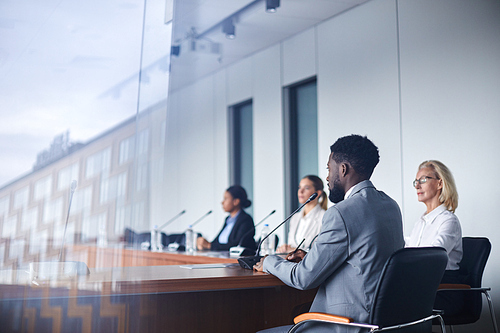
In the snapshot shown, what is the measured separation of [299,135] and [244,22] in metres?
1.47

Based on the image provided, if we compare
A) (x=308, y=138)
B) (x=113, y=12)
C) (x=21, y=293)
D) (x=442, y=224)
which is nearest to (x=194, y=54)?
(x=308, y=138)

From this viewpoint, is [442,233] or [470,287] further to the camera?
[442,233]

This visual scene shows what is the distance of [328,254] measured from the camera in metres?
1.94

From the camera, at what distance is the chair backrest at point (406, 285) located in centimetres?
179

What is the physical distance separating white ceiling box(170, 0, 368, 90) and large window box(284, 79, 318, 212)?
0.69 metres

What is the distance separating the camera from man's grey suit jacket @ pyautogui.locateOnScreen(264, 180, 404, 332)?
1919mm

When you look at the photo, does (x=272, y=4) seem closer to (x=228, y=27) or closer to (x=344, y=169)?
(x=228, y=27)

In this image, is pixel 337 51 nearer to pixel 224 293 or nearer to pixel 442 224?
pixel 442 224

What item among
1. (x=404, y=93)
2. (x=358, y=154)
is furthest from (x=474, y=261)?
(x=404, y=93)

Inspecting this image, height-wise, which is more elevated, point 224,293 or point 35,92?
point 35,92

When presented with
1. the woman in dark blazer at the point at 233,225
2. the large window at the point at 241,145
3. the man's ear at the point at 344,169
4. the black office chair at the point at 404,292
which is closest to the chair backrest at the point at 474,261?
the black office chair at the point at 404,292

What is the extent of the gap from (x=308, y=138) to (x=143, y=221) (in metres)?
4.32

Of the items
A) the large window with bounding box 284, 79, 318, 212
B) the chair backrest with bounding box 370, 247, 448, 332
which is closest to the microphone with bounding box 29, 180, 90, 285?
the chair backrest with bounding box 370, 247, 448, 332

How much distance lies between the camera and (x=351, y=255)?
76.4 inches
